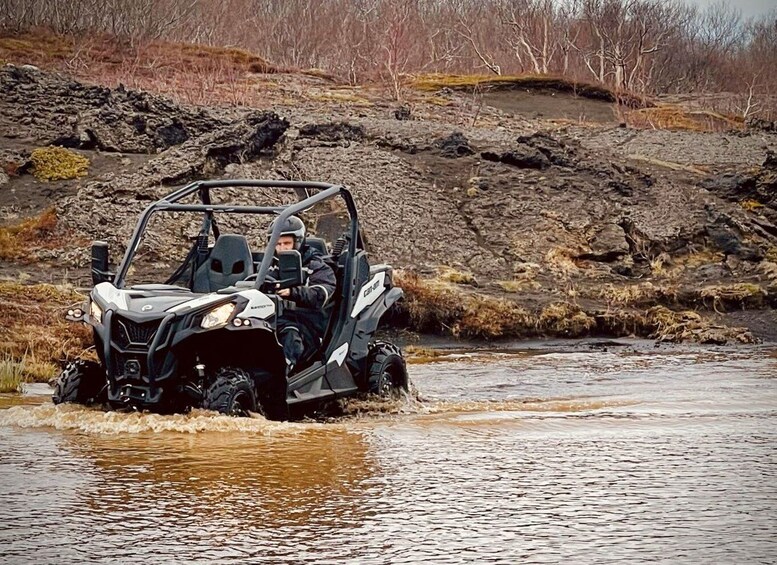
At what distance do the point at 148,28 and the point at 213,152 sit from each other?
702 inches

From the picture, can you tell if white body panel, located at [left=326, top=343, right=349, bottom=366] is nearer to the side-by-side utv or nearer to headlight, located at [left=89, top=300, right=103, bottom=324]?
the side-by-side utv

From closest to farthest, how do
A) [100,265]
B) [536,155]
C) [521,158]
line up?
[100,265]
[521,158]
[536,155]

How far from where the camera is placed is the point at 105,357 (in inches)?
320

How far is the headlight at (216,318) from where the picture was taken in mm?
8047

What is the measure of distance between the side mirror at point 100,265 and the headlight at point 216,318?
125cm

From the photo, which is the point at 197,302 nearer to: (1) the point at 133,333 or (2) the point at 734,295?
(1) the point at 133,333

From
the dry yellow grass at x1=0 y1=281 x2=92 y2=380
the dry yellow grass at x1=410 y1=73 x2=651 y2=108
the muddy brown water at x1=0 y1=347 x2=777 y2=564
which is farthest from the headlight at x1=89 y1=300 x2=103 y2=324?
the dry yellow grass at x1=410 y1=73 x2=651 y2=108

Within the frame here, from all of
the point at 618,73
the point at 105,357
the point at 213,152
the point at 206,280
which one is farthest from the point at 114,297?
the point at 618,73

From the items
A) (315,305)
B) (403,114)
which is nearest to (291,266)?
(315,305)

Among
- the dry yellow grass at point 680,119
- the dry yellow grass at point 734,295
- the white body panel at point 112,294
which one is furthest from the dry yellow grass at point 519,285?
the dry yellow grass at point 680,119

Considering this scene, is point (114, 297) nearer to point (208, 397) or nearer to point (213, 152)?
point (208, 397)

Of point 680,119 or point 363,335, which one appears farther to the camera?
point 680,119

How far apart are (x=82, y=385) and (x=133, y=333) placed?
98 cm

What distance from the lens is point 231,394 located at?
8117mm
